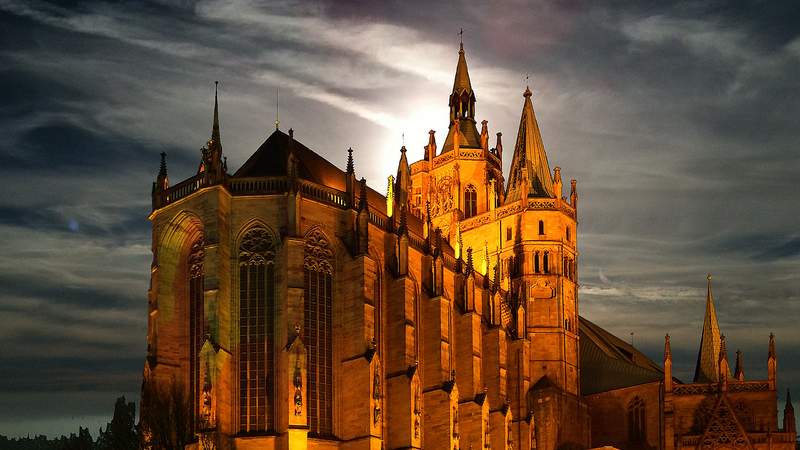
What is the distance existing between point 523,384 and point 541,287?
7219 mm

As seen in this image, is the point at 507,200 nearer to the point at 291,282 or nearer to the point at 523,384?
the point at 523,384

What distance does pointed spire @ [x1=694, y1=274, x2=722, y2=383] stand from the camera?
86.5 meters

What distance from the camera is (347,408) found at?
196 ft

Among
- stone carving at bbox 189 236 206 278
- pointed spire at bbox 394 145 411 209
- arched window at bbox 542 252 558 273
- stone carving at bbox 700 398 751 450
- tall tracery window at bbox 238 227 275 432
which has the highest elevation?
pointed spire at bbox 394 145 411 209

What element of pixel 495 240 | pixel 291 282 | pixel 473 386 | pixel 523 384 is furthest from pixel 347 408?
pixel 495 240

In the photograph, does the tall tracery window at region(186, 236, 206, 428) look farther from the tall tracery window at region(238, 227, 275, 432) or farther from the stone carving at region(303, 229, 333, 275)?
the stone carving at region(303, 229, 333, 275)

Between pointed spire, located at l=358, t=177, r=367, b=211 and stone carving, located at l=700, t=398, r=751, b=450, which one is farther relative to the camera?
stone carving, located at l=700, t=398, r=751, b=450

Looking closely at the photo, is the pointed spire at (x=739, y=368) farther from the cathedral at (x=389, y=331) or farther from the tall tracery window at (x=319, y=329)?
the tall tracery window at (x=319, y=329)

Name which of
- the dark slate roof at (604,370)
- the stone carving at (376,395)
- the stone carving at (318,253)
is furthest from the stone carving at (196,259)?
the dark slate roof at (604,370)

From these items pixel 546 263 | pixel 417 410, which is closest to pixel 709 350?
pixel 546 263

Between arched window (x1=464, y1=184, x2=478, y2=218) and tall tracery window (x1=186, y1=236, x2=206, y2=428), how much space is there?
32.3 metres

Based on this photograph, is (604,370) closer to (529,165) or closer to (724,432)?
(724,432)

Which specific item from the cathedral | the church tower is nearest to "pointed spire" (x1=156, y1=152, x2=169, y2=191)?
the cathedral

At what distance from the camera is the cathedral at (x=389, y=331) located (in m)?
58.2
